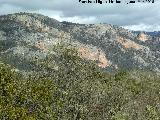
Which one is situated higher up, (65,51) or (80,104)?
(65,51)

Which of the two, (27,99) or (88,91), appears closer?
(27,99)

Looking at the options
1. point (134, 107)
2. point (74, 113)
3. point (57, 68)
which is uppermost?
point (57, 68)

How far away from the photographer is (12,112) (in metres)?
63.7

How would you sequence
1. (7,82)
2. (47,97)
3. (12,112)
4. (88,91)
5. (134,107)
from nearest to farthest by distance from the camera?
1. (12,112)
2. (7,82)
3. (47,97)
4. (88,91)
5. (134,107)

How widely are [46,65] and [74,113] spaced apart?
14.1 meters

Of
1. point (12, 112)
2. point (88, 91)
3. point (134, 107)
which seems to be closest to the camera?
point (12, 112)

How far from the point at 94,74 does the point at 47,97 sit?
16.5 meters

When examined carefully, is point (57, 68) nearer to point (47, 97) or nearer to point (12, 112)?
point (47, 97)

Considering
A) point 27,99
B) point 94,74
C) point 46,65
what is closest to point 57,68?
point 46,65

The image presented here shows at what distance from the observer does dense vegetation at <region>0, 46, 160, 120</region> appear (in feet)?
232

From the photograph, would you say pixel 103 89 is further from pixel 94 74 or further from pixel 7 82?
pixel 7 82

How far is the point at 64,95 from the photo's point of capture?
269 feet

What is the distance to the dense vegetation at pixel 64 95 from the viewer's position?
2785 inches

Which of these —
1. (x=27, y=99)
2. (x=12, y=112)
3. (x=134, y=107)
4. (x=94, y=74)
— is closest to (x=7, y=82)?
(x=27, y=99)
